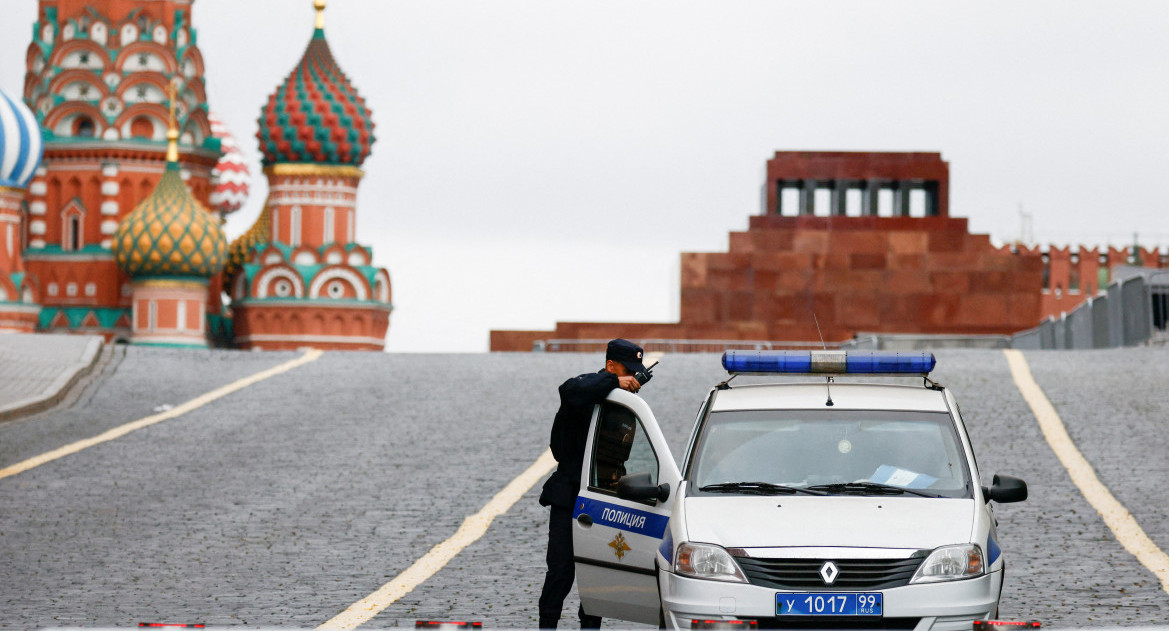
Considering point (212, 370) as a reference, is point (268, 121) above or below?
above

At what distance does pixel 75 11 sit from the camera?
284 ft

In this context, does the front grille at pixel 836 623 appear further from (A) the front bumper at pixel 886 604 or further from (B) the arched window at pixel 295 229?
(B) the arched window at pixel 295 229

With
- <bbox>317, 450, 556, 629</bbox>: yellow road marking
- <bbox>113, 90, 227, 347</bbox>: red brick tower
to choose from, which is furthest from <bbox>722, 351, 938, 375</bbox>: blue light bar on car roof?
<bbox>113, 90, 227, 347</bbox>: red brick tower

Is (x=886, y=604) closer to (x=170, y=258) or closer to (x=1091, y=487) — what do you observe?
(x=1091, y=487)

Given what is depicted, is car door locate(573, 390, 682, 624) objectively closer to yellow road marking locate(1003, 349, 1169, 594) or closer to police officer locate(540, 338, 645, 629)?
police officer locate(540, 338, 645, 629)

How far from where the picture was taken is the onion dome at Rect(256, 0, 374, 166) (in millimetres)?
90500

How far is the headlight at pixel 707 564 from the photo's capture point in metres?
9.29

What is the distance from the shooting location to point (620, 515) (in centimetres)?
1046

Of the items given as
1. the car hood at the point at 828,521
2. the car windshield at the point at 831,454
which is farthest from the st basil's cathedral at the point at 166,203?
the car hood at the point at 828,521

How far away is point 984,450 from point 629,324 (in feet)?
134

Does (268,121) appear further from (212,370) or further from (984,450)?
(984,450)

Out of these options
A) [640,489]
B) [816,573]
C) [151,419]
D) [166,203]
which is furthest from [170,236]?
[816,573]

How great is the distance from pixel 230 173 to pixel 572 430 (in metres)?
92.6

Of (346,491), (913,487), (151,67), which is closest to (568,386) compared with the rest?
(913,487)
